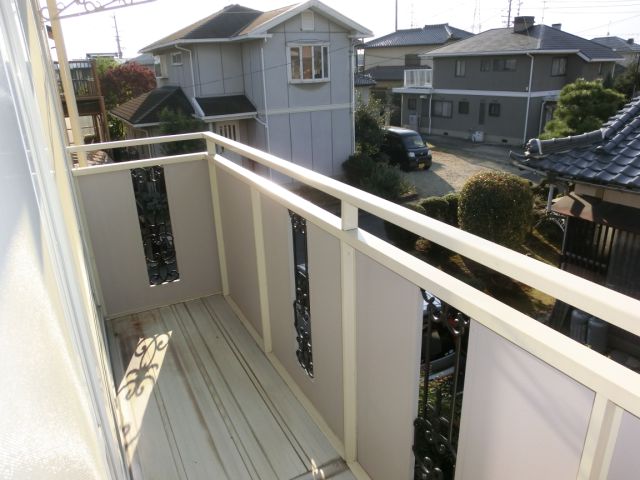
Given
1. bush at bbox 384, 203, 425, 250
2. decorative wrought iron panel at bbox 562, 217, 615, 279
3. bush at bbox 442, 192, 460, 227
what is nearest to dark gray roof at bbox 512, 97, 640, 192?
decorative wrought iron panel at bbox 562, 217, 615, 279

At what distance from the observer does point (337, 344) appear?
185 cm

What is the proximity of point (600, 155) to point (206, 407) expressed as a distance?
12.2ft

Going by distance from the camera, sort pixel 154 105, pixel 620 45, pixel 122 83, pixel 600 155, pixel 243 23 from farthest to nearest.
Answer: pixel 620 45
pixel 122 83
pixel 243 23
pixel 154 105
pixel 600 155

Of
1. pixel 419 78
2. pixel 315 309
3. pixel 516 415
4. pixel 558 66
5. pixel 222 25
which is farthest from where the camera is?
pixel 419 78

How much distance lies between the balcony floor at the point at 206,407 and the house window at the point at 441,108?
17.7 metres

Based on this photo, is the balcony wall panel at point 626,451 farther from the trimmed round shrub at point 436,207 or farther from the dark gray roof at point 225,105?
the dark gray roof at point 225,105

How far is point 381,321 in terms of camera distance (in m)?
1.53

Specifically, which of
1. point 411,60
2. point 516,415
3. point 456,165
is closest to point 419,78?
point 411,60

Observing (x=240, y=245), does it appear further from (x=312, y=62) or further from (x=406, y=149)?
(x=406, y=149)

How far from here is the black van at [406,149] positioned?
13.6m

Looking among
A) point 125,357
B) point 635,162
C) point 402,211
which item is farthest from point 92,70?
point 402,211

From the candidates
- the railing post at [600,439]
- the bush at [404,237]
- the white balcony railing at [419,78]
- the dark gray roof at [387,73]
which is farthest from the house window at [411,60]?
the railing post at [600,439]

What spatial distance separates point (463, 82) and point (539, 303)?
42.5 ft

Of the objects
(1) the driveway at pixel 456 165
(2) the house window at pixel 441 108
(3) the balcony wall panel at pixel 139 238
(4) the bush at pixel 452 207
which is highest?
(3) the balcony wall panel at pixel 139 238
